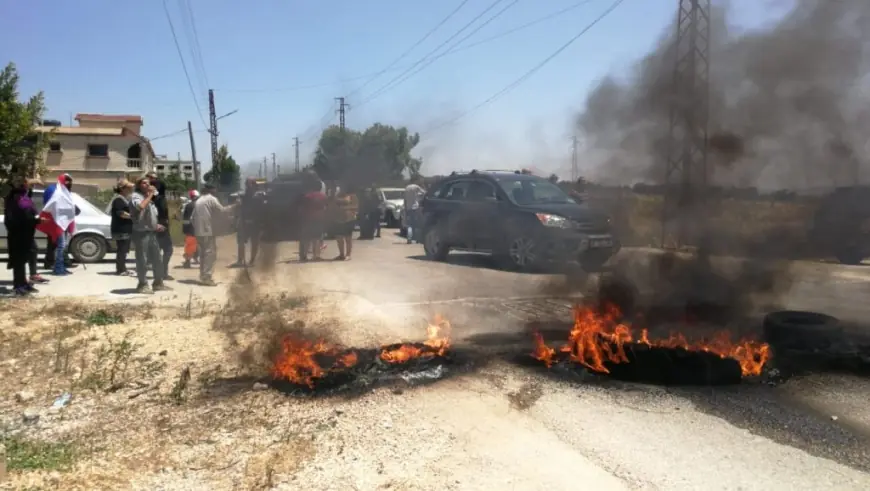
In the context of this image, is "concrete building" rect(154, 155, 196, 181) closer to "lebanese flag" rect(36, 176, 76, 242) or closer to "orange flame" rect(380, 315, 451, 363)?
"lebanese flag" rect(36, 176, 76, 242)

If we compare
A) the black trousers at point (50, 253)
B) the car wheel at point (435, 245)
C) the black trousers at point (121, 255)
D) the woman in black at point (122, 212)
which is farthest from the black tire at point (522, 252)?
A: the black trousers at point (50, 253)

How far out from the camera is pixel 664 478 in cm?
345

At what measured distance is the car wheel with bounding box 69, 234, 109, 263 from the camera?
1320 centimetres

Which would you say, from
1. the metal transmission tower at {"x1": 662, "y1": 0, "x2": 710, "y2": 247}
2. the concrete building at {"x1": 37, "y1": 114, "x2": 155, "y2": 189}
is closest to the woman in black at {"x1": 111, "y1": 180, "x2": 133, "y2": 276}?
the metal transmission tower at {"x1": 662, "y1": 0, "x2": 710, "y2": 247}

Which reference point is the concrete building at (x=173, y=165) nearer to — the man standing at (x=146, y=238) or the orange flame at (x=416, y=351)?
the man standing at (x=146, y=238)

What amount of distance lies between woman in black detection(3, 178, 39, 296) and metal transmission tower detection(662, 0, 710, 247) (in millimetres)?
8751

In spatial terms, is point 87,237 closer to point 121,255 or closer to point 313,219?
point 121,255

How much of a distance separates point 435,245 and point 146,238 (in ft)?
18.7

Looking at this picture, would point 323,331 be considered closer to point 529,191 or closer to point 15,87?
point 529,191

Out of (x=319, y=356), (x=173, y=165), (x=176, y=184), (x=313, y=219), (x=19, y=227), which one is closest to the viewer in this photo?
(x=319, y=356)

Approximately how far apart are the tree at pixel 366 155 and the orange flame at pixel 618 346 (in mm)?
5379

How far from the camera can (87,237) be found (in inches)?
522

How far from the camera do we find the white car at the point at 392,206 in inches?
947

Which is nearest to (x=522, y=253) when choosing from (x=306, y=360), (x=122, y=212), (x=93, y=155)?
(x=306, y=360)
